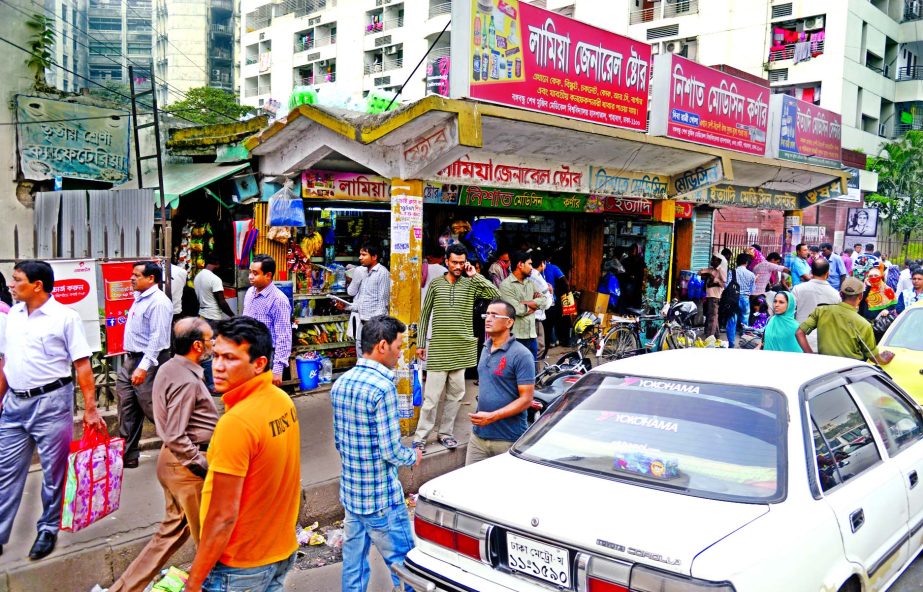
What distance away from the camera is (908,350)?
6.86 meters

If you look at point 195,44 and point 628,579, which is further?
point 195,44

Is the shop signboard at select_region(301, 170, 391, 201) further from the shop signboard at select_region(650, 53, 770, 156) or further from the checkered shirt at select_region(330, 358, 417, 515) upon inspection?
the checkered shirt at select_region(330, 358, 417, 515)

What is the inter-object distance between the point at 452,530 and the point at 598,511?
0.69m

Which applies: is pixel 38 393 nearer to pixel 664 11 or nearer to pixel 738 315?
pixel 738 315

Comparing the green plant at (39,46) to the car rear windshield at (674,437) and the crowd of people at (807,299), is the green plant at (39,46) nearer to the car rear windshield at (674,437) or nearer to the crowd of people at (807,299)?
the car rear windshield at (674,437)

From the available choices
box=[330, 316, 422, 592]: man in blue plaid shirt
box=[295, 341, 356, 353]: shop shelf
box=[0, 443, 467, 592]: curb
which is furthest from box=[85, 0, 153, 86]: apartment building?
box=[330, 316, 422, 592]: man in blue plaid shirt

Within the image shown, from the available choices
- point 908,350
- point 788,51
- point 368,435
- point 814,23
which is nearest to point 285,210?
point 368,435

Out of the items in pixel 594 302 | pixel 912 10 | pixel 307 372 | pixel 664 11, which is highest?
pixel 912 10

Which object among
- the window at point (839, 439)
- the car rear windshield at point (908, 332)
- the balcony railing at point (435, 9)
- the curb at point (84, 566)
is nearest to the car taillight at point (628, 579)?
the window at point (839, 439)

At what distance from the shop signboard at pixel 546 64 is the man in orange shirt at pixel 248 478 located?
14.7 feet

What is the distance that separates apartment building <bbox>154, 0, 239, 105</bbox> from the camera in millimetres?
63969

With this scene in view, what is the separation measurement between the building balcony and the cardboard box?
2648 centimetres

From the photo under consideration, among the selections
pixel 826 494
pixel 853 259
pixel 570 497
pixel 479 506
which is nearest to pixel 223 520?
pixel 479 506

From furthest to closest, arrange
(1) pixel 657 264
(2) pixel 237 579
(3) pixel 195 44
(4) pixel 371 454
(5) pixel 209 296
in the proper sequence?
(3) pixel 195 44 → (1) pixel 657 264 → (5) pixel 209 296 → (4) pixel 371 454 → (2) pixel 237 579
